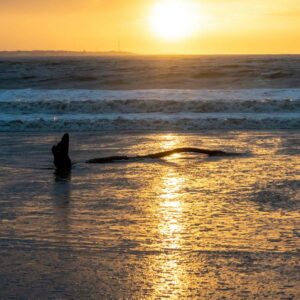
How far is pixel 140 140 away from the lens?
1474 cm

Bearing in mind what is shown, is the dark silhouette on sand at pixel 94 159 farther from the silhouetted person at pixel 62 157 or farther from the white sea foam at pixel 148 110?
the white sea foam at pixel 148 110

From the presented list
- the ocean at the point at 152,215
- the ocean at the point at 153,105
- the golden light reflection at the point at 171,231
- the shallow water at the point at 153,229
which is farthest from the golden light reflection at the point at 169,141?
the golden light reflection at the point at 171,231

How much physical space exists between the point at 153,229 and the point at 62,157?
4.07m

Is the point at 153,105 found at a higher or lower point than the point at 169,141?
higher

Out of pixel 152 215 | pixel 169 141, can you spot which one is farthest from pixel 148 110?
pixel 152 215

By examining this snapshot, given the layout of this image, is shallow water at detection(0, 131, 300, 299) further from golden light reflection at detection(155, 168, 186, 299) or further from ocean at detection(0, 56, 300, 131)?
ocean at detection(0, 56, 300, 131)

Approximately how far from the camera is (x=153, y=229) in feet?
21.5

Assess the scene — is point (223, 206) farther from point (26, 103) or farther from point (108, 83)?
point (108, 83)

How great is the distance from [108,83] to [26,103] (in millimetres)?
12399

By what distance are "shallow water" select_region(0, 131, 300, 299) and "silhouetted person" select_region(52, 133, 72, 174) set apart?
0.50 ft

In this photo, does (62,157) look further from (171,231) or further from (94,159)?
(171,231)

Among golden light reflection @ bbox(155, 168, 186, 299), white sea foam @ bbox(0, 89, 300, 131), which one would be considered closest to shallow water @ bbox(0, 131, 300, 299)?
golden light reflection @ bbox(155, 168, 186, 299)

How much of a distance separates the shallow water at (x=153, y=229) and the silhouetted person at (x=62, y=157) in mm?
152

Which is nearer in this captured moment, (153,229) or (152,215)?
(153,229)
